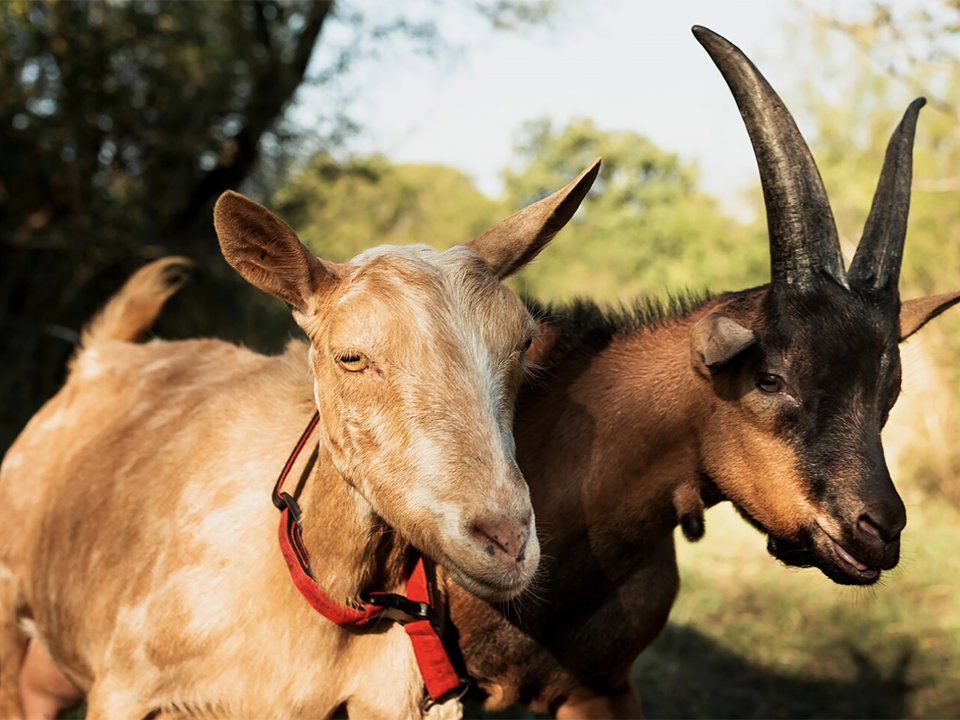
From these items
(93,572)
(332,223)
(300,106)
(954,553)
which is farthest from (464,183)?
(93,572)

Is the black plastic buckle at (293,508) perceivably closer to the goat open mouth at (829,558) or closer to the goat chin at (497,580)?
the goat chin at (497,580)

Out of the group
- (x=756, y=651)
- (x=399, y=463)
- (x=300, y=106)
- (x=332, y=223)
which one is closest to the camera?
(x=399, y=463)

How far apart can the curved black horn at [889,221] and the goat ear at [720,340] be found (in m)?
0.56

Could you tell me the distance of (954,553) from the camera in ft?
26.1

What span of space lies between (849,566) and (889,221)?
140 centimetres

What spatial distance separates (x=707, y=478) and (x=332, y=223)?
11.4 metres

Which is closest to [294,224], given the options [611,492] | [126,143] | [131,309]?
[126,143]

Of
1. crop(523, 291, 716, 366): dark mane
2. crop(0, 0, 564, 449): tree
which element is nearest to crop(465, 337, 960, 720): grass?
crop(523, 291, 716, 366): dark mane

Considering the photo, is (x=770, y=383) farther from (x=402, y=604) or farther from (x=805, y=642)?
(x=805, y=642)

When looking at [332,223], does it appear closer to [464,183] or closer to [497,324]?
[497,324]

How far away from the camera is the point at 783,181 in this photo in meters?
3.47

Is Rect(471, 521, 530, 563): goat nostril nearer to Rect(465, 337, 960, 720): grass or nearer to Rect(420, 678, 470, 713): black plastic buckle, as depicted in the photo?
Rect(420, 678, 470, 713): black plastic buckle

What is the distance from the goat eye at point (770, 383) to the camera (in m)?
3.25

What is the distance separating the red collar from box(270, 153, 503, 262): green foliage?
171cm
